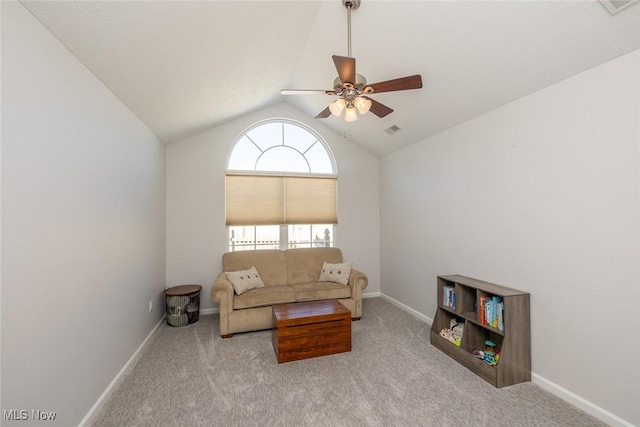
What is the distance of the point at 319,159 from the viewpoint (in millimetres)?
4977

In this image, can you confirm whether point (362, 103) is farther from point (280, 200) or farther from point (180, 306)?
point (180, 306)

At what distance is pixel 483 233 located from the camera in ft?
9.82

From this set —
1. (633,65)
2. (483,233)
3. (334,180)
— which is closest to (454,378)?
(483,233)

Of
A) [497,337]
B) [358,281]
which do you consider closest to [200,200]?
[358,281]

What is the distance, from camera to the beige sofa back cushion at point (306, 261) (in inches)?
168

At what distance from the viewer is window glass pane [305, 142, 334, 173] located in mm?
4927

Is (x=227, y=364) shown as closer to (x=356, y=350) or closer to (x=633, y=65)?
(x=356, y=350)

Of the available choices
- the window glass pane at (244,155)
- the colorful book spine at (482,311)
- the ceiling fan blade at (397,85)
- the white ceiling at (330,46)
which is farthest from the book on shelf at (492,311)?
the window glass pane at (244,155)

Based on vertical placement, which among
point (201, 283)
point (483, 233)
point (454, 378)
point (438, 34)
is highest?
point (438, 34)

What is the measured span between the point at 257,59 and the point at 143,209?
2.09 metres

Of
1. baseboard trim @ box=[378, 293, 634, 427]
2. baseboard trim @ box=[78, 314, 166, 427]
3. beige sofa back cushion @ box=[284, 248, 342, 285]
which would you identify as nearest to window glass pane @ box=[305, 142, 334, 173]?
beige sofa back cushion @ box=[284, 248, 342, 285]

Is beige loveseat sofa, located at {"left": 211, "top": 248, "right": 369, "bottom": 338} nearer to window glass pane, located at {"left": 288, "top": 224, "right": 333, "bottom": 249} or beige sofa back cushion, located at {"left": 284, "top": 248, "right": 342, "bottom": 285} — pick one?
beige sofa back cushion, located at {"left": 284, "top": 248, "right": 342, "bottom": 285}

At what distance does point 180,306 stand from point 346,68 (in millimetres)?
3543

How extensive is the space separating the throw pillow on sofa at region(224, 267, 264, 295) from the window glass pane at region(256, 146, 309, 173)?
179 centimetres
